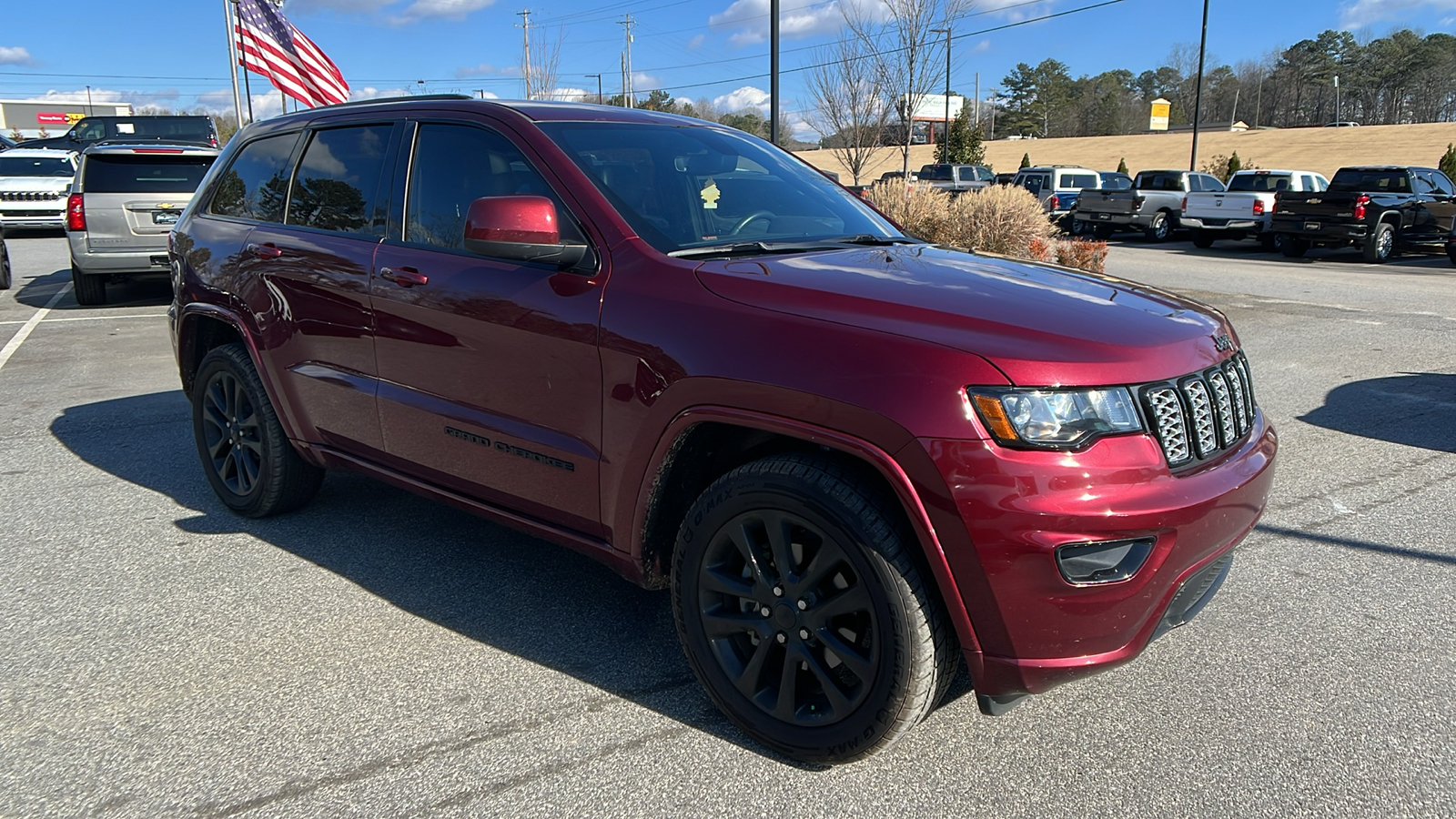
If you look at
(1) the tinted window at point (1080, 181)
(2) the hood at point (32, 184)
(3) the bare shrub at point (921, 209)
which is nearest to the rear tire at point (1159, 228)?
(1) the tinted window at point (1080, 181)

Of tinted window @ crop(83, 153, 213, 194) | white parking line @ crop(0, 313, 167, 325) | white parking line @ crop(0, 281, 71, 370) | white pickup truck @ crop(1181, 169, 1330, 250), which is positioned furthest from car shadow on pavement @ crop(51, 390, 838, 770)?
white pickup truck @ crop(1181, 169, 1330, 250)

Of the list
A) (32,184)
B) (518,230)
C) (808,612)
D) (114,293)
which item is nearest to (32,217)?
(32,184)

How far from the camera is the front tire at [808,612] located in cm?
251

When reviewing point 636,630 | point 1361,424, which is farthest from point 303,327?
point 1361,424

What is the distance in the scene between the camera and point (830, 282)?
9.27 ft

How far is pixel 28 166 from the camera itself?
21312 millimetres

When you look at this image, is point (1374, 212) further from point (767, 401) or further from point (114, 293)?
point (114, 293)

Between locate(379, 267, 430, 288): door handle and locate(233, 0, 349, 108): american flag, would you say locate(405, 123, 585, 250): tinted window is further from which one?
locate(233, 0, 349, 108): american flag

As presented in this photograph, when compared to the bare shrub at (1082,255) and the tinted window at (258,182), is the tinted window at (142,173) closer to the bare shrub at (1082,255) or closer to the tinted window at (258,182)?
the tinted window at (258,182)

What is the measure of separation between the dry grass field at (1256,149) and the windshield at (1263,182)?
2420 centimetres

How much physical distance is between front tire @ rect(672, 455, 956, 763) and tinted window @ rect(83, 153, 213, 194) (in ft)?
35.6

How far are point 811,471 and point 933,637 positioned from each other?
52cm

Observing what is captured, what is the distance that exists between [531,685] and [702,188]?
5.93 feet

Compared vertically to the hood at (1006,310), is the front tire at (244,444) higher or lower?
lower
